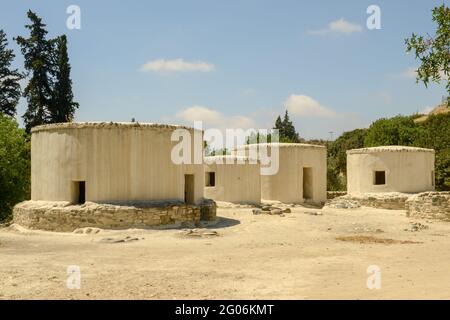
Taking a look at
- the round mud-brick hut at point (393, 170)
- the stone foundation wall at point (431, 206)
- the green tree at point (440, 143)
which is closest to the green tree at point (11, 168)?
the round mud-brick hut at point (393, 170)

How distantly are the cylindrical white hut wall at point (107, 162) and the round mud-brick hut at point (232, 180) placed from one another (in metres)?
5.93

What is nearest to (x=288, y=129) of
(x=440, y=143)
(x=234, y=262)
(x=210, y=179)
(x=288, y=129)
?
(x=288, y=129)

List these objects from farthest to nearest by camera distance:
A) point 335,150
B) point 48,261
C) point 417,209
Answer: point 335,150, point 417,209, point 48,261

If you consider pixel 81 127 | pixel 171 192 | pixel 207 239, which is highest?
pixel 81 127

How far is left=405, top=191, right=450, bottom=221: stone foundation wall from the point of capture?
15797 mm

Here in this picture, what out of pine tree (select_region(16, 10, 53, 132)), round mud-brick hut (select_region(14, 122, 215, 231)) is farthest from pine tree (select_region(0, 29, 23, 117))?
round mud-brick hut (select_region(14, 122, 215, 231))

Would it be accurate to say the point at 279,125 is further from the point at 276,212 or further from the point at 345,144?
the point at 276,212

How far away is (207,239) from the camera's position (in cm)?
1173

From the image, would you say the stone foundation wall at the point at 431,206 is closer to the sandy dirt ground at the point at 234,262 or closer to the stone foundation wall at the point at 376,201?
the sandy dirt ground at the point at 234,262

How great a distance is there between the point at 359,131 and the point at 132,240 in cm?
4014

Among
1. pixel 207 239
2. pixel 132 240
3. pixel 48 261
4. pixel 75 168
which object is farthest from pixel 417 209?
pixel 48 261

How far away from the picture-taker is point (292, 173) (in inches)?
859

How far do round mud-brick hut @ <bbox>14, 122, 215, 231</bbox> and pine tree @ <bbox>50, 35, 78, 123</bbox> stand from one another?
15.2 meters
